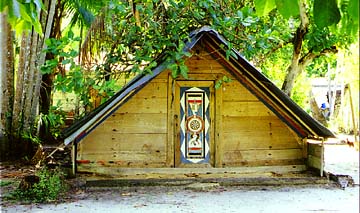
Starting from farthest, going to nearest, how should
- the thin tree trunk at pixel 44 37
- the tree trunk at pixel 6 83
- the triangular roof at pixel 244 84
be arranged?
the tree trunk at pixel 6 83
the thin tree trunk at pixel 44 37
the triangular roof at pixel 244 84

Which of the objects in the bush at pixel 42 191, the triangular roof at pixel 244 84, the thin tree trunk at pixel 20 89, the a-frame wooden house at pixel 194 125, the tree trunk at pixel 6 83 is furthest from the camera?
the tree trunk at pixel 6 83

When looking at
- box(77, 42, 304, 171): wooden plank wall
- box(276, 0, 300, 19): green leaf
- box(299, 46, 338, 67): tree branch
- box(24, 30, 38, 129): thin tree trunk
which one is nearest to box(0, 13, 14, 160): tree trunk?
box(24, 30, 38, 129): thin tree trunk

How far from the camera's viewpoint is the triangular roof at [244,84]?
6.71 metres

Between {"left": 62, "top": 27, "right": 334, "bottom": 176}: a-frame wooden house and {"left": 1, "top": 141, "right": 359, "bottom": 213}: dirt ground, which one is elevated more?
{"left": 62, "top": 27, "right": 334, "bottom": 176}: a-frame wooden house

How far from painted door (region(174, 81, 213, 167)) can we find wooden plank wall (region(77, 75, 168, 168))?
26 cm

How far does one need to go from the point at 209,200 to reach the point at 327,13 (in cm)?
498

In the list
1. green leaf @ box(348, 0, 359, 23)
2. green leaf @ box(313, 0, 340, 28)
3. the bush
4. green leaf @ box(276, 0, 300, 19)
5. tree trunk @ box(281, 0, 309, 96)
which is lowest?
the bush

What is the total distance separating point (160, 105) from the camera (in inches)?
302

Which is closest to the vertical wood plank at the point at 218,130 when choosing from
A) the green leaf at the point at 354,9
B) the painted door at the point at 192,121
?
the painted door at the point at 192,121

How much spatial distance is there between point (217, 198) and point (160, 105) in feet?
A: 6.75

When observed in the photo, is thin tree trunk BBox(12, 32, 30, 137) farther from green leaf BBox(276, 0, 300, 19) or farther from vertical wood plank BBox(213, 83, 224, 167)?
green leaf BBox(276, 0, 300, 19)

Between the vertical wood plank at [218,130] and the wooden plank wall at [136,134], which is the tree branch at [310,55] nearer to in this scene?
the vertical wood plank at [218,130]

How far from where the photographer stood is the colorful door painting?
25.3ft

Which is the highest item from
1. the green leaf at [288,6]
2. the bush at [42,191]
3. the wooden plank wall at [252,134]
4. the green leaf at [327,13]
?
the green leaf at [288,6]
